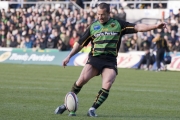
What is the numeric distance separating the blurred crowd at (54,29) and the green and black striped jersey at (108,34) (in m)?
20.7

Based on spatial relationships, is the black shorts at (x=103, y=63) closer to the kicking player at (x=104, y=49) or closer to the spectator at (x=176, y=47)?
the kicking player at (x=104, y=49)

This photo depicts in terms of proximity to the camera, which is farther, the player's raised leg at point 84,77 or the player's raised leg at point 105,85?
the player's raised leg at point 84,77

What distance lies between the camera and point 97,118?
10.9 meters

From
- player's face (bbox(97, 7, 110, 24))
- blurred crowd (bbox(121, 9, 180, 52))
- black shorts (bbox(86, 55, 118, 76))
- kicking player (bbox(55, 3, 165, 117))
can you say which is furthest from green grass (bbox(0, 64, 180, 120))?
blurred crowd (bbox(121, 9, 180, 52))

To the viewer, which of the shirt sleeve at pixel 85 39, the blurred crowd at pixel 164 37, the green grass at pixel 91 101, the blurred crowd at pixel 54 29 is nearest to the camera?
the green grass at pixel 91 101

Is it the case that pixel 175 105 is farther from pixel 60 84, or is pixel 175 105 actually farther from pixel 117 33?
pixel 60 84

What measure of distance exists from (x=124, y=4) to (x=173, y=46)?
24.4 feet

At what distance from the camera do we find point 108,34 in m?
11.3

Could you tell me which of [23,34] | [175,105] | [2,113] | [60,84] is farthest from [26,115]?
[23,34]

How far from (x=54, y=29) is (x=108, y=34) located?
2541 centimetres

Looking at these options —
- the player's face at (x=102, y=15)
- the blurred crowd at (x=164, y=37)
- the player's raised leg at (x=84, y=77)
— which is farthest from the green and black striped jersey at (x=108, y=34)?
the blurred crowd at (x=164, y=37)

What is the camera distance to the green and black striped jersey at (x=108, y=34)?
37.2 feet


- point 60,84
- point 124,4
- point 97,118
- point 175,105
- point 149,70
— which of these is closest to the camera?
point 97,118

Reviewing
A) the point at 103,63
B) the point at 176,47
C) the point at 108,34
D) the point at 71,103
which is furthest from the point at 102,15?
the point at 176,47
